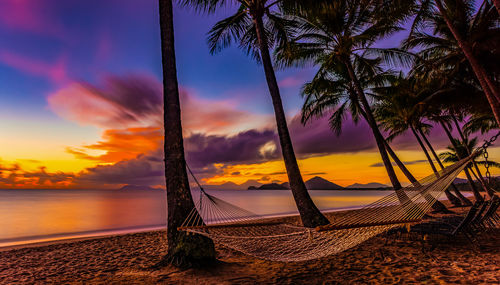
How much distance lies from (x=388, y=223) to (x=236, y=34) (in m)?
5.36

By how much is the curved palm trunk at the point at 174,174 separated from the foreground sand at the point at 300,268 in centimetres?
15

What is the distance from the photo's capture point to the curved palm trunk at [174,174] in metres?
2.52

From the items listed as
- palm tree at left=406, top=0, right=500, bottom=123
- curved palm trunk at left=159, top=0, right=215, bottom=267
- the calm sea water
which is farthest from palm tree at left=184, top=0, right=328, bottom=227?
the calm sea water

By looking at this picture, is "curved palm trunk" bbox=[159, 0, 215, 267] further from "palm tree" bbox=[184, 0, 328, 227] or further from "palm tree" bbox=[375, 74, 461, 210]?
"palm tree" bbox=[375, 74, 461, 210]

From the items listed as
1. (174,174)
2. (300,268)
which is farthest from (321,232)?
(174,174)

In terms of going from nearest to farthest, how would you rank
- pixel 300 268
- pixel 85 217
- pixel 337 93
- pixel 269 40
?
1. pixel 300 268
2. pixel 269 40
3. pixel 337 93
4. pixel 85 217

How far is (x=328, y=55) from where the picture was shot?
7020 mm

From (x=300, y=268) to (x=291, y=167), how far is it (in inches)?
71.2

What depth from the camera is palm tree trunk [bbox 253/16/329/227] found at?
3873mm

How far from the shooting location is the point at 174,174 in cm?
278

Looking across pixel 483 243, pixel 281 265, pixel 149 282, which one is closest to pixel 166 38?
pixel 149 282

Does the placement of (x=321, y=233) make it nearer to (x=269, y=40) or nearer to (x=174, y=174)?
(x=174, y=174)

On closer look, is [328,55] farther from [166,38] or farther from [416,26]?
[166,38]

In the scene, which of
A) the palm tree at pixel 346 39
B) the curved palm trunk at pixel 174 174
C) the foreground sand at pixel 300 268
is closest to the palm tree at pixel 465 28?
the palm tree at pixel 346 39
